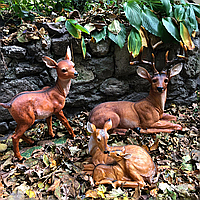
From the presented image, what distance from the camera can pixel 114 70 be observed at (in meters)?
3.31

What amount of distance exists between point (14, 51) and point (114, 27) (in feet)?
5.44

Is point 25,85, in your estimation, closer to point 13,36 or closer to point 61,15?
point 13,36

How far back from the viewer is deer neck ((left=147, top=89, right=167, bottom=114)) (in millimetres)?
2646

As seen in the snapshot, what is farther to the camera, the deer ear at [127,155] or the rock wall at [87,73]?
the rock wall at [87,73]

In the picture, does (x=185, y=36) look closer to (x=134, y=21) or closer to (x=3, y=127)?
(x=134, y=21)

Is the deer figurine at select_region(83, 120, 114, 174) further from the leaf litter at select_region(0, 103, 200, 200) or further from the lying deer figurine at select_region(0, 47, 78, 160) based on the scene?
the lying deer figurine at select_region(0, 47, 78, 160)

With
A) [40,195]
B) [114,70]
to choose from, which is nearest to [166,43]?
[114,70]

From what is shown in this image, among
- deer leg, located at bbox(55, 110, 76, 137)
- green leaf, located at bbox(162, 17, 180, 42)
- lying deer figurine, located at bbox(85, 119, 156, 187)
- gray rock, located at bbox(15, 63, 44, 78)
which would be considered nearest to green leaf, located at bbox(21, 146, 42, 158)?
deer leg, located at bbox(55, 110, 76, 137)

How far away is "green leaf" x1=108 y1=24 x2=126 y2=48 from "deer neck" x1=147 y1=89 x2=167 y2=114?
3.27 ft

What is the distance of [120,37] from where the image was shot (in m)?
3.02

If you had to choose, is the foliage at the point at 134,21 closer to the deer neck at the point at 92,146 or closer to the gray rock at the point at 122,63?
the gray rock at the point at 122,63

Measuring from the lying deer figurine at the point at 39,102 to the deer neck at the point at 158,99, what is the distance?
47.5 inches

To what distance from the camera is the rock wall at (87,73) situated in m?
2.85

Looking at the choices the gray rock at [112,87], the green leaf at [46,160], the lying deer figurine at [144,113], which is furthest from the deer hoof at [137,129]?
the green leaf at [46,160]
